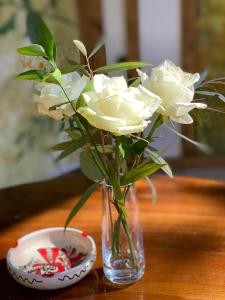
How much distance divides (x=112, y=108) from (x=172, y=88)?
11 centimetres

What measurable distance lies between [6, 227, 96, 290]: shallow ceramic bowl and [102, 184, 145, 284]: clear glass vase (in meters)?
0.05

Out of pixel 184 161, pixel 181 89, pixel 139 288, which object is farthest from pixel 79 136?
pixel 184 161

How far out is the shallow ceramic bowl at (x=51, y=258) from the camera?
0.86 metres

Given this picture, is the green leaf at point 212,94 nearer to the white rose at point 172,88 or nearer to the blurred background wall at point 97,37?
the white rose at point 172,88

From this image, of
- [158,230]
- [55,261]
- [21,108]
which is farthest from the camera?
[21,108]

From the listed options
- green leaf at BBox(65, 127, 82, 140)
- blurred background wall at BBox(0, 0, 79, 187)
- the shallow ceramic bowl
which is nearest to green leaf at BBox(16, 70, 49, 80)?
green leaf at BBox(65, 127, 82, 140)

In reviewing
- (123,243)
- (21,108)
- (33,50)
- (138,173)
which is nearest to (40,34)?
(33,50)

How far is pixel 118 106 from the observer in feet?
2.18

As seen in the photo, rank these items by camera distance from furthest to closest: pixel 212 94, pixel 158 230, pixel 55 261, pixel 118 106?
pixel 158 230, pixel 55 261, pixel 212 94, pixel 118 106

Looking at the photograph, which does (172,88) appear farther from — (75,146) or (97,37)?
(97,37)

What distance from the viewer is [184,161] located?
2508 mm

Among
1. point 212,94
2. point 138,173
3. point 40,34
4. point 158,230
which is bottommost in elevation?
point 158,230

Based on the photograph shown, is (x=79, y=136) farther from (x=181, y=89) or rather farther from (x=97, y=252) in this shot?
(x=97, y=252)

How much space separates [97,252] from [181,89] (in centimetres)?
44
